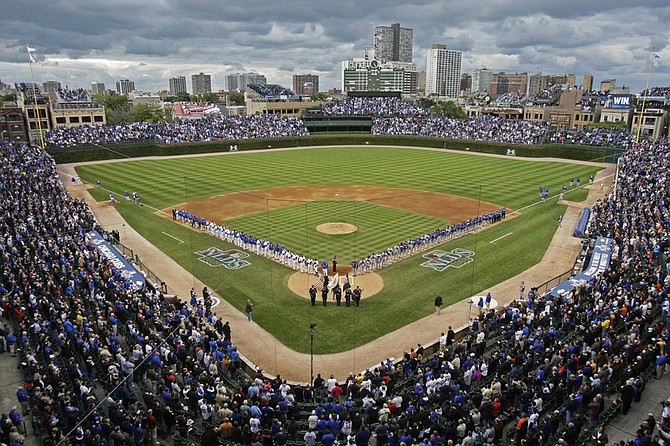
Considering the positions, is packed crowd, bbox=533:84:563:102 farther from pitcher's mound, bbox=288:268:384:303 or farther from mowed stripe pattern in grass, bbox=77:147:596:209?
pitcher's mound, bbox=288:268:384:303

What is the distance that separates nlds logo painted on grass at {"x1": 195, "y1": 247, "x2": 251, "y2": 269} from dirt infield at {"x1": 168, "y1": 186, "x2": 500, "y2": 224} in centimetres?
698

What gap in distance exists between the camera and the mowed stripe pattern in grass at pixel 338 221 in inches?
1171

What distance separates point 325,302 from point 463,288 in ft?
23.0

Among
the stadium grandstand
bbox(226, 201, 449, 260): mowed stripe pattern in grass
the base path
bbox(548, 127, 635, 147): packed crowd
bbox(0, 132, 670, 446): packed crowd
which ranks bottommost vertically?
the base path

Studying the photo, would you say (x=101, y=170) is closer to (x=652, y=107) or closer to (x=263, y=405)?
(x=263, y=405)

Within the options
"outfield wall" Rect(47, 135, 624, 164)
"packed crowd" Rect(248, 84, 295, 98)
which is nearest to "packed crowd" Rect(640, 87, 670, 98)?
"outfield wall" Rect(47, 135, 624, 164)

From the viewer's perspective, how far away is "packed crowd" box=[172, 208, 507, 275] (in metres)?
26.2

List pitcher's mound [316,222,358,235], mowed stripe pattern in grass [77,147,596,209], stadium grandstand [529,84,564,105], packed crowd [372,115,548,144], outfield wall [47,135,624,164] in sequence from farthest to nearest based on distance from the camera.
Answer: stadium grandstand [529,84,564,105] → packed crowd [372,115,548,144] → outfield wall [47,135,624,164] → mowed stripe pattern in grass [77,147,596,209] → pitcher's mound [316,222,358,235]

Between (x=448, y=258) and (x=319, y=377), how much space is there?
15.6 meters

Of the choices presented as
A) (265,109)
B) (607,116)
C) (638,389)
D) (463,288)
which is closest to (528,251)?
(463,288)

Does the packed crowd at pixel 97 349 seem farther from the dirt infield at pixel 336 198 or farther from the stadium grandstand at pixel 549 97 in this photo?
the stadium grandstand at pixel 549 97

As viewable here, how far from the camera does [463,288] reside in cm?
2397

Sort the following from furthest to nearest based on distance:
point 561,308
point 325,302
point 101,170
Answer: point 101,170 < point 325,302 < point 561,308

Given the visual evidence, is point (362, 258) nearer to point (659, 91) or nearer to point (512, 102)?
point (659, 91)
